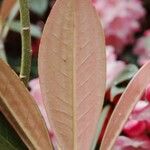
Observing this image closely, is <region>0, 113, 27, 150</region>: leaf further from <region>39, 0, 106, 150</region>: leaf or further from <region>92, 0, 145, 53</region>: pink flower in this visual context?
<region>92, 0, 145, 53</region>: pink flower

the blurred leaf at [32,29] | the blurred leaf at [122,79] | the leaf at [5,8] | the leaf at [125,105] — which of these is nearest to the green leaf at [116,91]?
the blurred leaf at [122,79]

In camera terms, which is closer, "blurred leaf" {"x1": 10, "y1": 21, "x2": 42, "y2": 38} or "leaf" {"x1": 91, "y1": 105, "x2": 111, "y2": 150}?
"leaf" {"x1": 91, "y1": 105, "x2": 111, "y2": 150}

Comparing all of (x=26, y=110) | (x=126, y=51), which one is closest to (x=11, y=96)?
(x=26, y=110)

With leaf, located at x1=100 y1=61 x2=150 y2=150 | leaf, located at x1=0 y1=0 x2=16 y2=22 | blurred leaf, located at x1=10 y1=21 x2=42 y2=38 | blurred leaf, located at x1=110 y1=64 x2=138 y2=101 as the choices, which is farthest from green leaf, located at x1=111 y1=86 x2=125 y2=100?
blurred leaf, located at x1=10 y1=21 x2=42 y2=38

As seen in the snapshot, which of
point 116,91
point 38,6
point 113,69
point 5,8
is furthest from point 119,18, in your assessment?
point 116,91

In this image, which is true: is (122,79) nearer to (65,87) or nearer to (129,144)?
(129,144)
